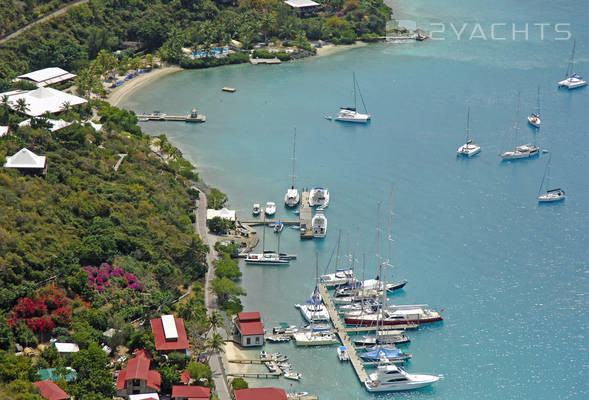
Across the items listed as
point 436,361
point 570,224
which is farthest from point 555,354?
point 570,224

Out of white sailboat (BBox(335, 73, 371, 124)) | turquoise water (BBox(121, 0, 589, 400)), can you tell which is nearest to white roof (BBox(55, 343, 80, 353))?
turquoise water (BBox(121, 0, 589, 400))

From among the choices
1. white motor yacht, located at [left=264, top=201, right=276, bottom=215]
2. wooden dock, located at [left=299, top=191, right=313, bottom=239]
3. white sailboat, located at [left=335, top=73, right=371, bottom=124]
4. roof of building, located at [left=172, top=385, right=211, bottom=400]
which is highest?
white sailboat, located at [left=335, top=73, right=371, bottom=124]

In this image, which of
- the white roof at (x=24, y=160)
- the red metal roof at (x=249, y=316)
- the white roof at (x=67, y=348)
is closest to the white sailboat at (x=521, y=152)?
the red metal roof at (x=249, y=316)

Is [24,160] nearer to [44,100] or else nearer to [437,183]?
Result: [44,100]

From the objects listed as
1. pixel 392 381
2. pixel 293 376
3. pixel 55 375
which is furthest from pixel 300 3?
pixel 55 375

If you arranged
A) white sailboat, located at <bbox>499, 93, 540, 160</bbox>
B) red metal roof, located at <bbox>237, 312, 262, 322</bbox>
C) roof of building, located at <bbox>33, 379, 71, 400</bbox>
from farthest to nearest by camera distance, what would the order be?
white sailboat, located at <bbox>499, 93, 540, 160</bbox> < red metal roof, located at <bbox>237, 312, 262, 322</bbox> < roof of building, located at <bbox>33, 379, 71, 400</bbox>

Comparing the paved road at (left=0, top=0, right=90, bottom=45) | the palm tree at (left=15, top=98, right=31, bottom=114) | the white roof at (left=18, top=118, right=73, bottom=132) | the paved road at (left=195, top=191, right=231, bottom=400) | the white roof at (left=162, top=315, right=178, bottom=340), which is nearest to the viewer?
the paved road at (left=195, top=191, right=231, bottom=400)

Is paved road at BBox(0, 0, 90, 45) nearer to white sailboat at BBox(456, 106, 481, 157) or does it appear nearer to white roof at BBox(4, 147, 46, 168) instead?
white roof at BBox(4, 147, 46, 168)
